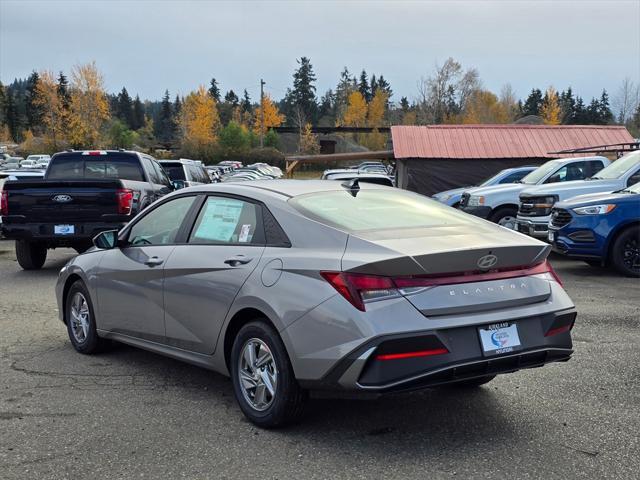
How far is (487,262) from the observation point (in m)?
3.96

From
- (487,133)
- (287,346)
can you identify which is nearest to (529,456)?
(287,346)

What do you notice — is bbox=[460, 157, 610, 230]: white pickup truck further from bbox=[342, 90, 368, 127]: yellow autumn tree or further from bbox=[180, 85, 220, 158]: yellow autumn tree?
bbox=[342, 90, 368, 127]: yellow autumn tree

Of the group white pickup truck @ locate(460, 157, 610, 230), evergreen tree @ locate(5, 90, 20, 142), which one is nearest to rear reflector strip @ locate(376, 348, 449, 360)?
white pickup truck @ locate(460, 157, 610, 230)

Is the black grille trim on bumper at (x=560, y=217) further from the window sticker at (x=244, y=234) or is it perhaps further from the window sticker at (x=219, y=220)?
the window sticker at (x=244, y=234)

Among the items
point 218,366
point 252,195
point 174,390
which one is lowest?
point 174,390

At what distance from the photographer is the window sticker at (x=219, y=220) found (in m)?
4.82

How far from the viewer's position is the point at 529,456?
382cm

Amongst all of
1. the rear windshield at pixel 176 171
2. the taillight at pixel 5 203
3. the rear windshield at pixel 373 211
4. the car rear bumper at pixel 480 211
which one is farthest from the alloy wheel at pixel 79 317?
the rear windshield at pixel 176 171

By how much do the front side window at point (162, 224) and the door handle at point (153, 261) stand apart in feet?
0.49

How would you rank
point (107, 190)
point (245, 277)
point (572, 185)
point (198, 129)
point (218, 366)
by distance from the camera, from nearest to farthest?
point (245, 277) < point (218, 366) < point (107, 190) < point (572, 185) < point (198, 129)

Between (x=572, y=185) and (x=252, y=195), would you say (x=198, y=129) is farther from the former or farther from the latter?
(x=252, y=195)

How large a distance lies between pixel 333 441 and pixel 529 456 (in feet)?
3.69

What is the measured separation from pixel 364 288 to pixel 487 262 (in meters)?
0.77

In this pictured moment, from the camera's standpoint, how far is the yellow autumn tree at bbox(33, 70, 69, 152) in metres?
81.4
